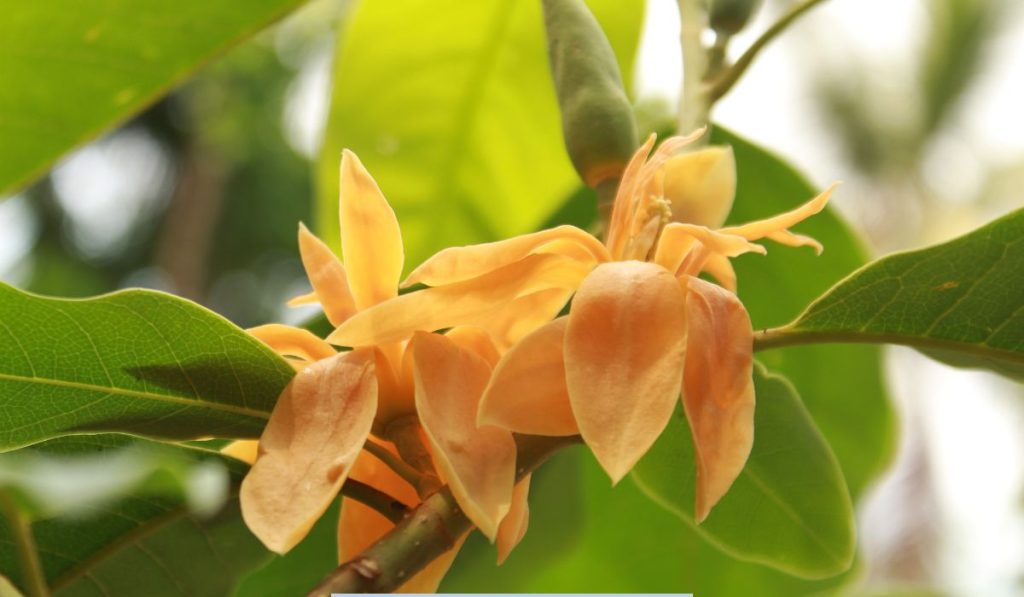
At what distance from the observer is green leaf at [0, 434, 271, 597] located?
0.47 meters

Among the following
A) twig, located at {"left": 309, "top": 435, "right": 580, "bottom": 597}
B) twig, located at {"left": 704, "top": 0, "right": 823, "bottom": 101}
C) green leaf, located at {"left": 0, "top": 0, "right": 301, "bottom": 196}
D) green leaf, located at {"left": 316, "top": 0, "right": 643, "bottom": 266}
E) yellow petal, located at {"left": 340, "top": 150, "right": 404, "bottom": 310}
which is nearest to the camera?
twig, located at {"left": 309, "top": 435, "right": 580, "bottom": 597}

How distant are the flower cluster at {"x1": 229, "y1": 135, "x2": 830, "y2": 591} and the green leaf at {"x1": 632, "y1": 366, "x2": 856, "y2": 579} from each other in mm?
117

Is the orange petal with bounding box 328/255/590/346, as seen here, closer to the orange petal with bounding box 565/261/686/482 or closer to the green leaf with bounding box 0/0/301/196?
the orange petal with bounding box 565/261/686/482

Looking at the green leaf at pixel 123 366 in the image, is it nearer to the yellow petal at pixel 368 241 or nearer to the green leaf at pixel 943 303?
the yellow petal at pixel 368 241

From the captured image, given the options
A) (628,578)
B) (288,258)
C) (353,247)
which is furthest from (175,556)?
(288,258)

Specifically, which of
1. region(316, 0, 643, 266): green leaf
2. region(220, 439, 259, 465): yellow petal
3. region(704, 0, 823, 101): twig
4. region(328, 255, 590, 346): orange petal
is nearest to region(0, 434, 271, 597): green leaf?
region(220, 439, 259, 465): yellow petal

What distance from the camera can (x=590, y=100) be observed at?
0.50m

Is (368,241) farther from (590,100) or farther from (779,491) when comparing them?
(779,491)

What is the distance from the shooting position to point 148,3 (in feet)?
2.59

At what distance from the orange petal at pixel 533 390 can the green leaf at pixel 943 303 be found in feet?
0.41

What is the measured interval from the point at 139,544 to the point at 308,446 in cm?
17

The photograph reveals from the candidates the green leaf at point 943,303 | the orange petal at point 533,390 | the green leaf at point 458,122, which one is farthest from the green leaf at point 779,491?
the green leaf at point 458,122

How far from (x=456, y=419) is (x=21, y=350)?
0.17 meters

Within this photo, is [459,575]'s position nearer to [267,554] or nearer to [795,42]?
[267,554]
